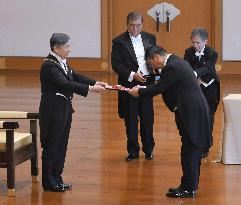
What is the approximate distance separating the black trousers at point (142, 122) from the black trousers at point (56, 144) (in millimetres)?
1413

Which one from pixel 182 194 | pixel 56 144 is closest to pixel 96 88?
pixel 56 144

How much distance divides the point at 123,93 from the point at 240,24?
26.0ft

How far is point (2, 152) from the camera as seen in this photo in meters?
6.87

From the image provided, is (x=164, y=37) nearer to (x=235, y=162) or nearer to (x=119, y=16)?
(x=119, y=16)

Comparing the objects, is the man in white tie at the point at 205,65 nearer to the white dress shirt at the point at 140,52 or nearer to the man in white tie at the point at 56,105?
the white dress shirt at the point at 140,52

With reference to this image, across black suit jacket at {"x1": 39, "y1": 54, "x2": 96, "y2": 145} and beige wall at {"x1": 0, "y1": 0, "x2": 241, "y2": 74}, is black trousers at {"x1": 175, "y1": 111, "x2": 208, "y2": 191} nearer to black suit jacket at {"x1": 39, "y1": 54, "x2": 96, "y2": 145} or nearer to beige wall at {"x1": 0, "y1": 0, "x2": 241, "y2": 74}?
black suit jacket at {"x1": 39, "y1": 54, "x2": 96, "y2": 145}

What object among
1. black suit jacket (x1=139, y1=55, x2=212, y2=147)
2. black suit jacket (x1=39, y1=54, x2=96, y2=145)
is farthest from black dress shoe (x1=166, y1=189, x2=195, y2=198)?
black suit jacket (x1=39, y1=54, x2=96, y2=145)

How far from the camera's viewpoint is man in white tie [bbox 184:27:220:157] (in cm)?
796

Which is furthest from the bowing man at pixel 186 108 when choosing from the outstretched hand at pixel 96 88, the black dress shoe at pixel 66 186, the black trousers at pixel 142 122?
the black trousers at pixel 142 122

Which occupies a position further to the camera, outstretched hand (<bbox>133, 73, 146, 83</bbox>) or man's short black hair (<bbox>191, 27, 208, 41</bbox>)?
outstretched hand (<bbox>133, 73, 146, 83</bbox>)

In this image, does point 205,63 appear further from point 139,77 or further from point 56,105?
point 56,105

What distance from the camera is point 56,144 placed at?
22.9 ft

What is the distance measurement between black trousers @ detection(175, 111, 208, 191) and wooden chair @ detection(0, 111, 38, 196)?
139cm

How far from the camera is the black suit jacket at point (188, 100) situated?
6672 millimetres
